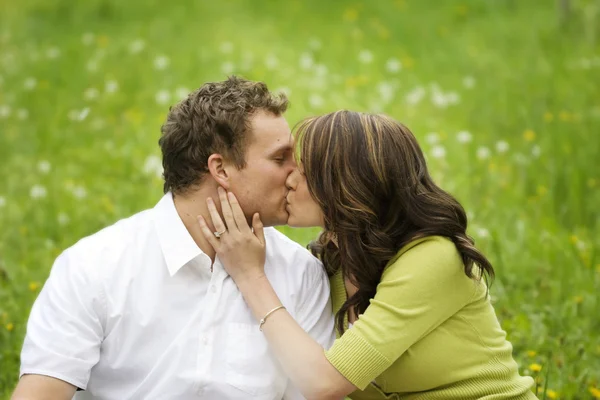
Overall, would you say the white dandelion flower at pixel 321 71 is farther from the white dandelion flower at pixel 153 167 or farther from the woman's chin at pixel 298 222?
the woman's chin at pixel 298 222

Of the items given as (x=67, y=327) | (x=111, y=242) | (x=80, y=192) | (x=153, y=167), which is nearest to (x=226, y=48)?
(x=153, y=167)

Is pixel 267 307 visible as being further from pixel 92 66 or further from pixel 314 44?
pixel 314 44

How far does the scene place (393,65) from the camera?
787cm

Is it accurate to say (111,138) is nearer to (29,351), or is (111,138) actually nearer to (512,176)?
(512,176)

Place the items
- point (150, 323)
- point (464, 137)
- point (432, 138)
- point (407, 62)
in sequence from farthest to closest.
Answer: point (407, 62) < point (464, 137) < point (432, 138) < point (150, 323)

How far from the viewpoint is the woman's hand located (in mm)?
2990

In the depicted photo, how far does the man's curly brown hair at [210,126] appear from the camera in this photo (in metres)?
3.04

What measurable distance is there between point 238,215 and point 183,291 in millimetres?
328

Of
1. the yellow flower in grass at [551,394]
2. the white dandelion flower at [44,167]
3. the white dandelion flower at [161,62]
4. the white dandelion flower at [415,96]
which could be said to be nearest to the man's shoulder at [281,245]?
the yellow flower in grass at [551,394]

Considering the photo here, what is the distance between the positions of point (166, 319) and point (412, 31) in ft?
23.2

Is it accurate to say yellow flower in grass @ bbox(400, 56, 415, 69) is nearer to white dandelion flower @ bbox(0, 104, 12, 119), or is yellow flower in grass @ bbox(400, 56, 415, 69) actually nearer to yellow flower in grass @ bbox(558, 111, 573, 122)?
yellow flower in grass @ bbox(558, 111, 573, 122)

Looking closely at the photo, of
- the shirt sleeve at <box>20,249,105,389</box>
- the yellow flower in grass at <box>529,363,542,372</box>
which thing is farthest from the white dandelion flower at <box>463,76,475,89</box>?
the shirt sleeve at <box>20,249,105,389</box>

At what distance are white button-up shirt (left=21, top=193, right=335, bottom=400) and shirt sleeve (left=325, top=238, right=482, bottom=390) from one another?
1.10ft

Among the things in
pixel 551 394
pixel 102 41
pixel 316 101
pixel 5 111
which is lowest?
pixel 551 394
